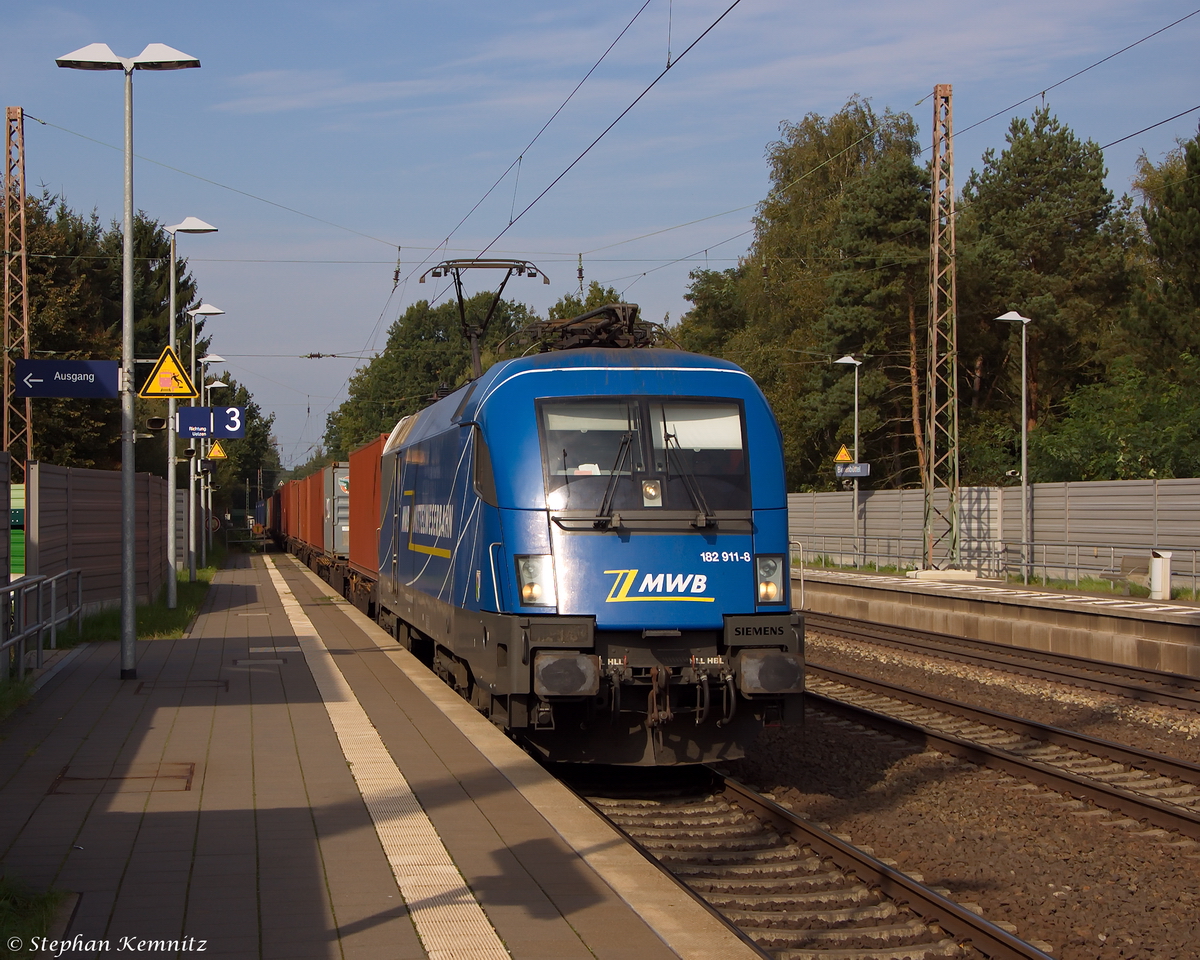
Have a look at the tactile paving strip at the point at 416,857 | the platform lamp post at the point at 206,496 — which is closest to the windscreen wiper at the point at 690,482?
the tactile paving strip at the point at 416,857

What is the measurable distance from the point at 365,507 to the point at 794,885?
14474 mm

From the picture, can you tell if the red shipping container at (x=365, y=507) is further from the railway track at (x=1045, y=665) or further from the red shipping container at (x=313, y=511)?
the red shipping container at (x=313, y=511)

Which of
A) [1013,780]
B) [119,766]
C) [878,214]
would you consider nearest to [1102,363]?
[878,214]

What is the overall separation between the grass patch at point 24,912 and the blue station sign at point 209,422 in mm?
17172

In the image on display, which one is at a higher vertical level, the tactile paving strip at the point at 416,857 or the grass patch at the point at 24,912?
the grass patch at the point at 24,912

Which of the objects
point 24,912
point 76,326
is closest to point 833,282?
point 76,326

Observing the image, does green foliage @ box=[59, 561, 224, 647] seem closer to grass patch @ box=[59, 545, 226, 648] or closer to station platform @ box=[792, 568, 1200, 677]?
grass patch @ box=[59, 545, 226, 648]

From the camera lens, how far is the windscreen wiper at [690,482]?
8305mm

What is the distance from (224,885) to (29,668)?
8.28 metres

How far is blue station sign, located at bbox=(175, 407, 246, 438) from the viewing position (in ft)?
76.0

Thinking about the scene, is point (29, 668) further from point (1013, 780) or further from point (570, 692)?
point (1013, 780)

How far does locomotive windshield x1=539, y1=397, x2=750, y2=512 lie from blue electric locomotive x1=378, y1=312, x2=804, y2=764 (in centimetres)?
1

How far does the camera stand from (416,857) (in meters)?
6.00

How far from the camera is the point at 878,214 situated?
44.4 meters
